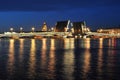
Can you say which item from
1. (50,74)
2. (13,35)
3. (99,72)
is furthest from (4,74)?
(13,35)

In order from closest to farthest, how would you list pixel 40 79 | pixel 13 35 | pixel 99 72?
pixel 40 79, pixel 99 72, pixel 13 35

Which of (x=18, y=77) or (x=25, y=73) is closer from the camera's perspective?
(x=18, y=77)

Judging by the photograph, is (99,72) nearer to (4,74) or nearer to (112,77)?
(112,77)

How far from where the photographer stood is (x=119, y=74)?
22.4 m

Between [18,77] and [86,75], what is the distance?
3.95m

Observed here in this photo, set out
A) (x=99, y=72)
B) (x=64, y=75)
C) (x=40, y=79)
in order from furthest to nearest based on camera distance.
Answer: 1. (x=99, y=72)
2. (x=64, y=75)
3. (x=40, y=79)

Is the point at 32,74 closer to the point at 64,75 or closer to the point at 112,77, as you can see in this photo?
the point at 64,75

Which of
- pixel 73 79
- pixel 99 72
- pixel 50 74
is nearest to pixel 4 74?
pixel 50 74

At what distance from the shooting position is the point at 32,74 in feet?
72.6

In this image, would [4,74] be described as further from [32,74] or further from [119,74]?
[119,74]

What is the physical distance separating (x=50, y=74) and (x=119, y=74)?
159 inches

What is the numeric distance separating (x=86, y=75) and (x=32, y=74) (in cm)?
312

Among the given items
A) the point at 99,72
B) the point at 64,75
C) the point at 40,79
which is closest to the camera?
the point at 40,79

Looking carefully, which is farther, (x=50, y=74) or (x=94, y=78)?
(x=50, y=74)
